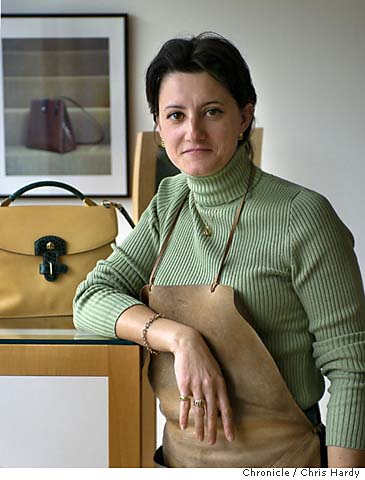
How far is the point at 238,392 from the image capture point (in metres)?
1.12

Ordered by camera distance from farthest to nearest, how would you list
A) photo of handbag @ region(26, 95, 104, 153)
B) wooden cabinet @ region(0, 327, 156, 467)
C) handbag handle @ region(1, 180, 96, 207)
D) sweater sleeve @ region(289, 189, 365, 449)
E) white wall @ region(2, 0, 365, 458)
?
photo of handbag @ region(26, 95, 104, 153) < white wall @ region(2, 0, 365, 458) < handbag handle @ region(1, 180, 96, 207) < wooden cabinet @ region(0, 327, 156, 467) < sweater sleeve @ region(289, 189, 365, 449)

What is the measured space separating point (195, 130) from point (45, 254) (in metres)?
0.49

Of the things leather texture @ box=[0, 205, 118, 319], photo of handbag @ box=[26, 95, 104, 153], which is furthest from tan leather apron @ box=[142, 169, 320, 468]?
photo of handbag @ box=[26, 95, 104, 153]

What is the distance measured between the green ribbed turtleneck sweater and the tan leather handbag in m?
0.24

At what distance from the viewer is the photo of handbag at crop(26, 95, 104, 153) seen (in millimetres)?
3490

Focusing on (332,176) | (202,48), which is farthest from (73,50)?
(202,48)

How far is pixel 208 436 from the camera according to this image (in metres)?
1.12

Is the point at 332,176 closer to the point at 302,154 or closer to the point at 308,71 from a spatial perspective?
the point at 302,154

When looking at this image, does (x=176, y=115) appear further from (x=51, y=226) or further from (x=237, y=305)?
(x=51, y=226)

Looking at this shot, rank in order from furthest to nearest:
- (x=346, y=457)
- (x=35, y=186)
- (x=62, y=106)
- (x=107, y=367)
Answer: (x=62, y=106) → (x=35, y=186) → (x=107, y=367) → (x=346, y=457)

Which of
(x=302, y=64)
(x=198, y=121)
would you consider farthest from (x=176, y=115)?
(x=302, y=64)

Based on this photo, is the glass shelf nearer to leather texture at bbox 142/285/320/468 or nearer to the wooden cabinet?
the wooden cabinet

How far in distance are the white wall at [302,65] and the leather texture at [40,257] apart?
6.68ft

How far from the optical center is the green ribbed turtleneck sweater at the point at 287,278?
43.0 inches
